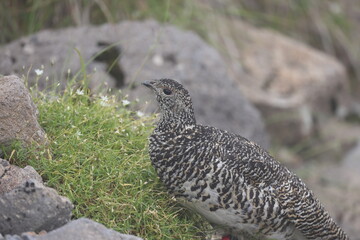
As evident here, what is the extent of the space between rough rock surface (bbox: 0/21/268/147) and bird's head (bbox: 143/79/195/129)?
5.59ft

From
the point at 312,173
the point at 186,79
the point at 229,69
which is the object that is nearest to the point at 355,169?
the point at 312,173

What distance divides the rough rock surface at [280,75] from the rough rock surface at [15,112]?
192 inches

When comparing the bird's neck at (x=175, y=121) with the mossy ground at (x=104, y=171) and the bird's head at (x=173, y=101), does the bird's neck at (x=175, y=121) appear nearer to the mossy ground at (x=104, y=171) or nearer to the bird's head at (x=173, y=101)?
the bird's head at (x=173, y=101)

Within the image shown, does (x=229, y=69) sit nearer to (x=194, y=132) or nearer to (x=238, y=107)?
(x=238, y=107)

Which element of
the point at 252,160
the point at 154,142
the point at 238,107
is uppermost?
the point at 238,107

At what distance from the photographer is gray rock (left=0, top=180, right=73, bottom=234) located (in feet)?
12.2

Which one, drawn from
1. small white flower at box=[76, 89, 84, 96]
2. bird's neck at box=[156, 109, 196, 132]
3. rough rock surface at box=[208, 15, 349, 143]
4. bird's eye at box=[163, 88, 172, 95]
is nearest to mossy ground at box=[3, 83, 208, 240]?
small white flower at box=[76, 89, 84, 96]

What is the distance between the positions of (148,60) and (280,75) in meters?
3.01

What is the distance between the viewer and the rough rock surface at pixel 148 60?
659 centimetres

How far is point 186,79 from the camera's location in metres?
6.96

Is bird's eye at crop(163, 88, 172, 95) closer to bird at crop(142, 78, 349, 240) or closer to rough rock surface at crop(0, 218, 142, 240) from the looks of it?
bird at crop(142, 78, 349, 240)

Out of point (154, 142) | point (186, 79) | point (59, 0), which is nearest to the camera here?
point (154, 142)

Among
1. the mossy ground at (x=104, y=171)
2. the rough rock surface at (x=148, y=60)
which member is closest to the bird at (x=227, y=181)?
the mossy ground at (x=104, y=171)

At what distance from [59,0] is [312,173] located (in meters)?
4.03
